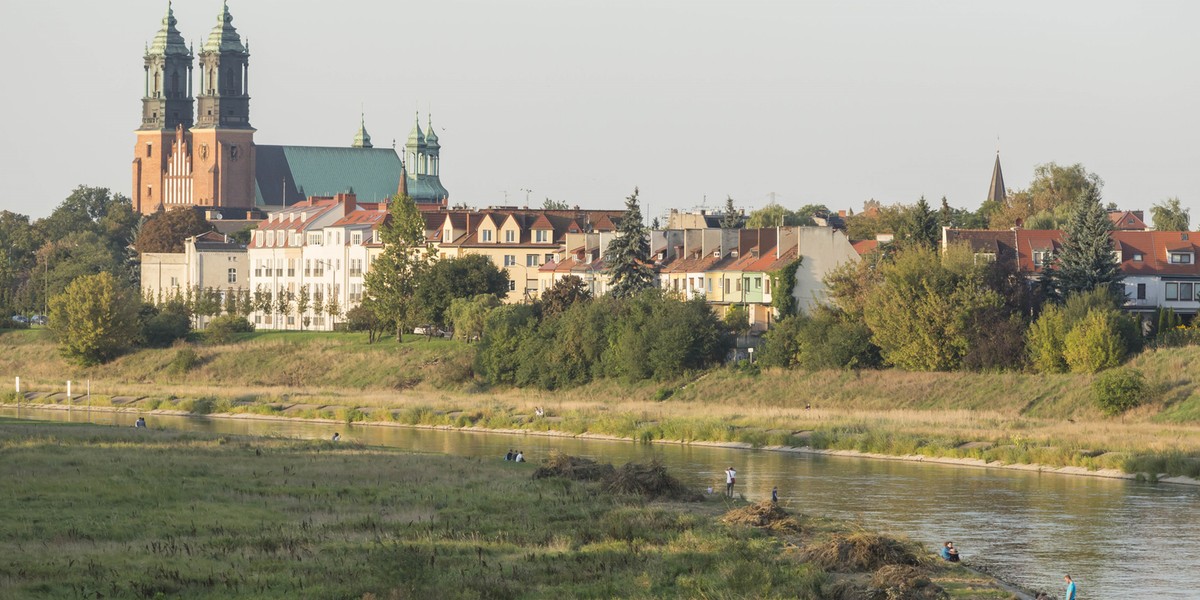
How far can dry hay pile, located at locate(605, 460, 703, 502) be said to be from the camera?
50.8 meters

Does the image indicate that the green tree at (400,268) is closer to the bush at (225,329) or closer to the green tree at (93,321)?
the bush at (225,329)

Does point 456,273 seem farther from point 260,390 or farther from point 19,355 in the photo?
point 19,355

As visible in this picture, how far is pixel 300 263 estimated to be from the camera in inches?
5782

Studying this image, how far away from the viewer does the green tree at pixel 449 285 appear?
114 m

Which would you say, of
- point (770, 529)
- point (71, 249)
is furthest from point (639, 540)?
point (71, 249)

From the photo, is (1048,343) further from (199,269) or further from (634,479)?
(199,269)

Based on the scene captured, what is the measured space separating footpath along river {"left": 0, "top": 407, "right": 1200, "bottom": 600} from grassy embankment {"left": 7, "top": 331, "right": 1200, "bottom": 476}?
2304mm

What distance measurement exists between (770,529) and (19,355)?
92.5m

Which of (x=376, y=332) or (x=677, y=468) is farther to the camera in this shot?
(x=376, y=332)

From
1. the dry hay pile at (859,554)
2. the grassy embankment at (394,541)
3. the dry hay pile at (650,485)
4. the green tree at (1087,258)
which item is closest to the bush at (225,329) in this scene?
the green tree at (1087,258)

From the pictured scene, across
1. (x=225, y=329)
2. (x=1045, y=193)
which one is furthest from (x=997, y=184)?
(x=225, y=329)

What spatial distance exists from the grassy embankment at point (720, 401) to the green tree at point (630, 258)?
30.3 ft

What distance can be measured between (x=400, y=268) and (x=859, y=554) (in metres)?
80.9

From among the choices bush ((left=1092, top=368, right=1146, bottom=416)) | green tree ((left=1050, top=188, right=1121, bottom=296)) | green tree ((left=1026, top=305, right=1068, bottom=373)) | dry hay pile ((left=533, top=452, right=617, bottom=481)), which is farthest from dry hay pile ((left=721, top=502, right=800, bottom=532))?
green tree ((left=1050, top=188, right=1121, bottom=296))
